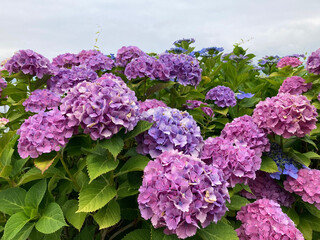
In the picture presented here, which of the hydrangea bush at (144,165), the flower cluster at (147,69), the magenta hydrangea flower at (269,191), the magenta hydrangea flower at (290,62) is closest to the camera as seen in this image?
the hydrangea bush at (144,165)

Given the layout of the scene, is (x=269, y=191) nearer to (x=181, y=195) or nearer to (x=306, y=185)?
(x=306, y=185)

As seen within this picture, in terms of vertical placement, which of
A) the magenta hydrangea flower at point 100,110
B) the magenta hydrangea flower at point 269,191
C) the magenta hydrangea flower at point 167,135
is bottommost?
the magenta hydrangea flower at point 269,191

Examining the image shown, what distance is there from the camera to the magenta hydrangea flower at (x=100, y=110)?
6.42ft

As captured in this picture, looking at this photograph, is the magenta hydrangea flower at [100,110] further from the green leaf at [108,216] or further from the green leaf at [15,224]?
the green leaf at [15,224]

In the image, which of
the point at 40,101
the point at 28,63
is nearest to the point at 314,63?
the point at 40,101

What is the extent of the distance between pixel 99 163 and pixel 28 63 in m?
1.89

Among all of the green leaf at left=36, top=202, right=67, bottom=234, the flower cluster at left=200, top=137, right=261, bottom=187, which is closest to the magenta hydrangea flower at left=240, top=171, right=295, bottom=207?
the flower cluster at left=200, top=137, right=261, bottom=187

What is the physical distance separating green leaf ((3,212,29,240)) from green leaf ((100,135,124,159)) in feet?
2.49

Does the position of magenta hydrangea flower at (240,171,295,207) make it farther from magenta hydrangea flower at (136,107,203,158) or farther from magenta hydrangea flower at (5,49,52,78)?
magenta hydrangea flower at (5,49,52,78)

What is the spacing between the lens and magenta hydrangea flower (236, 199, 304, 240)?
225 centimetres

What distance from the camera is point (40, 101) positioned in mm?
3049

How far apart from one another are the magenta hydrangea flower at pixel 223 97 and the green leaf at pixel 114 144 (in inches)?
82.0

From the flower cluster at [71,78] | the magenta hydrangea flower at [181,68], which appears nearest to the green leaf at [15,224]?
the flower cluster at [71,78]

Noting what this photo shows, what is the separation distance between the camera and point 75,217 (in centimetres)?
222
